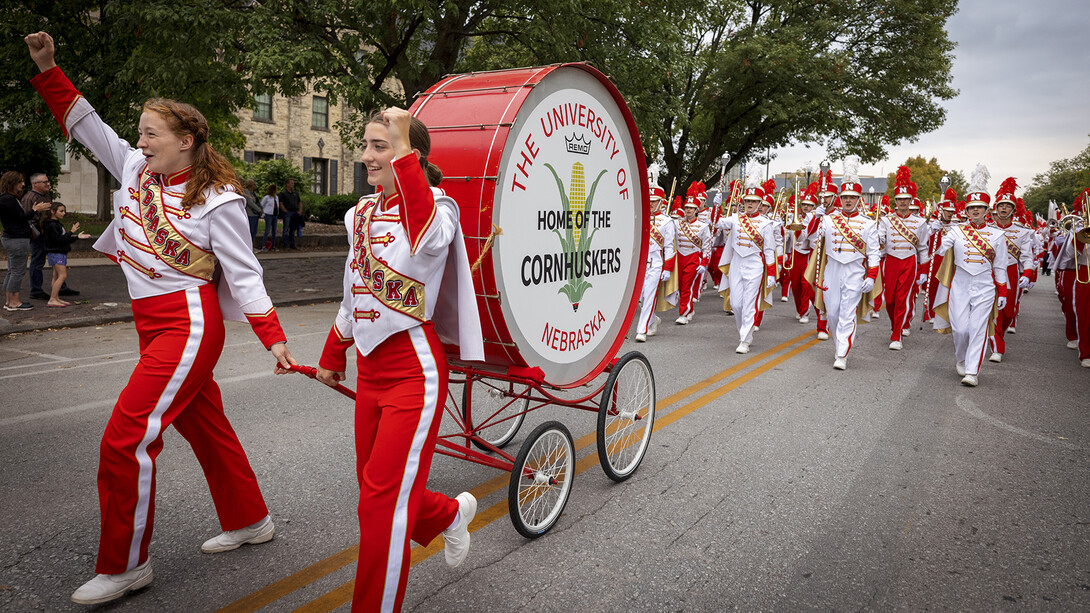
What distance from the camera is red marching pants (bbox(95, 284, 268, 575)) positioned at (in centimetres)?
305

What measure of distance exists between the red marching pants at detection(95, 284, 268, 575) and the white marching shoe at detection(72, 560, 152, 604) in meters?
0.03

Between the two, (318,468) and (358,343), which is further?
(318,468)

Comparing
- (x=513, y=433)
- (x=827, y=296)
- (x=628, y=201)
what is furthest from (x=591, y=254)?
(x=827, y=296)

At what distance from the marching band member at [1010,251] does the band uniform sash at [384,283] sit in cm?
811

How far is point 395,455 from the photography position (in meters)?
2.78

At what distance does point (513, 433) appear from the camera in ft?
17.6

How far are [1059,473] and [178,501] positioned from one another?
5615 millimetres

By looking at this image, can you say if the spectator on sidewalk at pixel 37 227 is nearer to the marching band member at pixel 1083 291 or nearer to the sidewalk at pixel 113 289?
the sidewalk at pixel 113 289

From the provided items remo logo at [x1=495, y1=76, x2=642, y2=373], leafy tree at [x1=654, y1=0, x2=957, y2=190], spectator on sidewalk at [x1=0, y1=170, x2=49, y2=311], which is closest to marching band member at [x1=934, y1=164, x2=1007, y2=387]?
remo logo at [x1=495, y1=76, x2=642, y2=373]

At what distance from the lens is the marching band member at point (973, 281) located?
8516mm

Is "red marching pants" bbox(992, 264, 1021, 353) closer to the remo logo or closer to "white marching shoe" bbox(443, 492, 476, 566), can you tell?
the remo logo

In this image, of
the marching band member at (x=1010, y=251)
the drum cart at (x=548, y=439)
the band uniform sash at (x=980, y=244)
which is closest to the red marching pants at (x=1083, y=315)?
the marching band member at (x=1010, y=251)

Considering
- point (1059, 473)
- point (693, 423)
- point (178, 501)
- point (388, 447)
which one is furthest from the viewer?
point (693, 423)

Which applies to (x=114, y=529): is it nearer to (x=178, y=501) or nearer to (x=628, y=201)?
(x=178, y=501)
